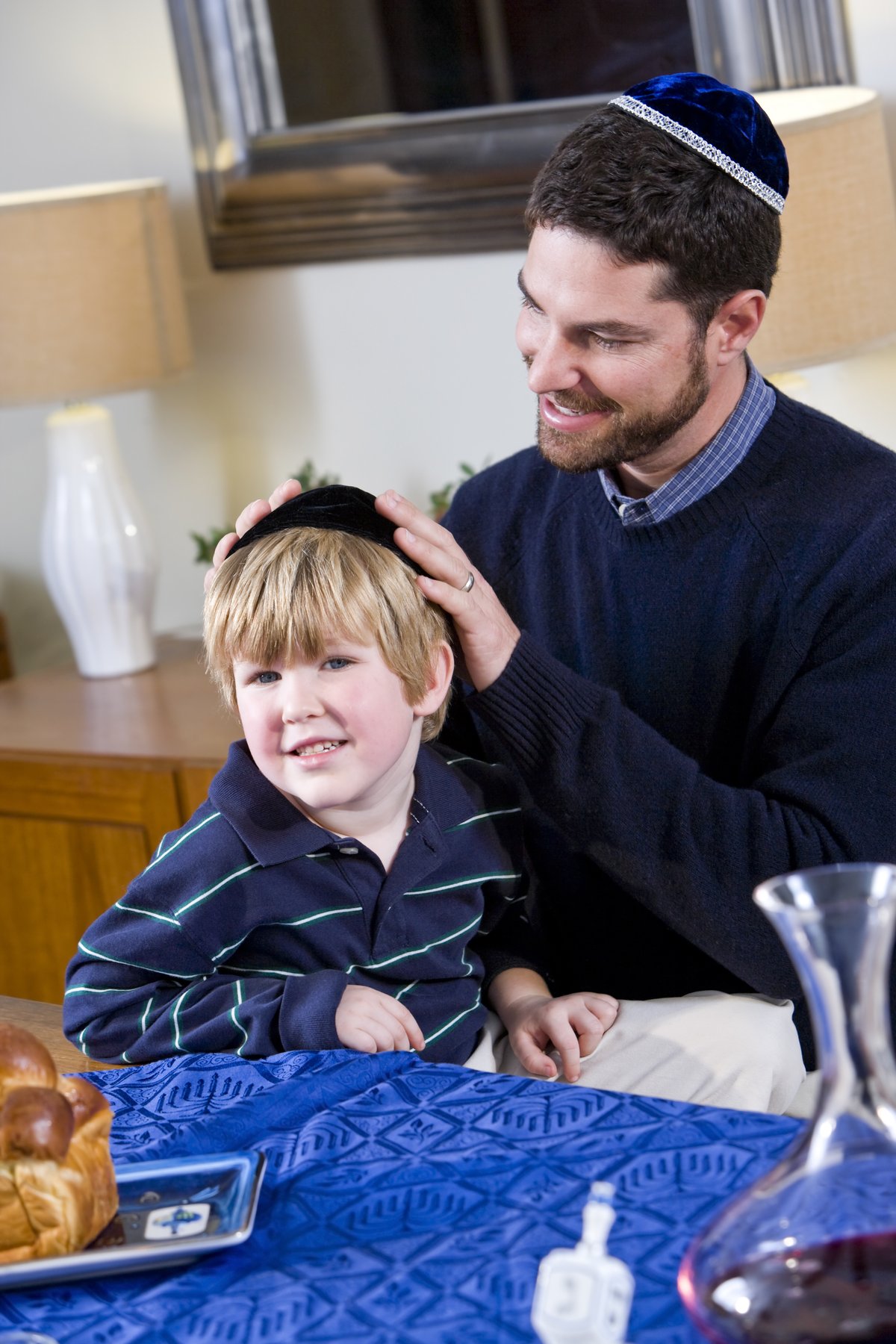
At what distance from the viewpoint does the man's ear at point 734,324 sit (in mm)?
1554

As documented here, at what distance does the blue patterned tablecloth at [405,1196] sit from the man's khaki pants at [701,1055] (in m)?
0.29

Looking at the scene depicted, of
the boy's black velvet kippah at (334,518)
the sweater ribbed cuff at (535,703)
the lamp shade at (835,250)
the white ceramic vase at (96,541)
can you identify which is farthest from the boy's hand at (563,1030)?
the white ceramic vase at (96,541)

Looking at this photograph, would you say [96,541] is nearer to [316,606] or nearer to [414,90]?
[414,90]

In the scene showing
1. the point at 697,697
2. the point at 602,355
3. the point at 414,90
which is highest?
the point at 414,90

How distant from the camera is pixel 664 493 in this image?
1.58m

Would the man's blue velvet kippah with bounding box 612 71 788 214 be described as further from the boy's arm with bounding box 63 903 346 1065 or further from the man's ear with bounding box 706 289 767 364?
the boy's arm with bounding box 63 903 346 1065

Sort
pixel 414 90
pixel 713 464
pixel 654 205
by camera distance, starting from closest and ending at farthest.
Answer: pixel 654 205
pixel 713 464
pixel 414 90

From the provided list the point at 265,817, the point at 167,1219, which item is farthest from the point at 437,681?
the point at 167,1219

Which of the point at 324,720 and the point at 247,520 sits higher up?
the point at 247,520

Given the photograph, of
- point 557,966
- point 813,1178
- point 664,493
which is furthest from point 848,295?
point 813,1178

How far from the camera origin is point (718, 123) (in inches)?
58.5

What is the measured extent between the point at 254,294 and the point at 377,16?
58 cm

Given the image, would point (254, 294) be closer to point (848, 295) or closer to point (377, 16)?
point (377, 16)

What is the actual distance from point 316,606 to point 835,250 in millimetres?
1162
